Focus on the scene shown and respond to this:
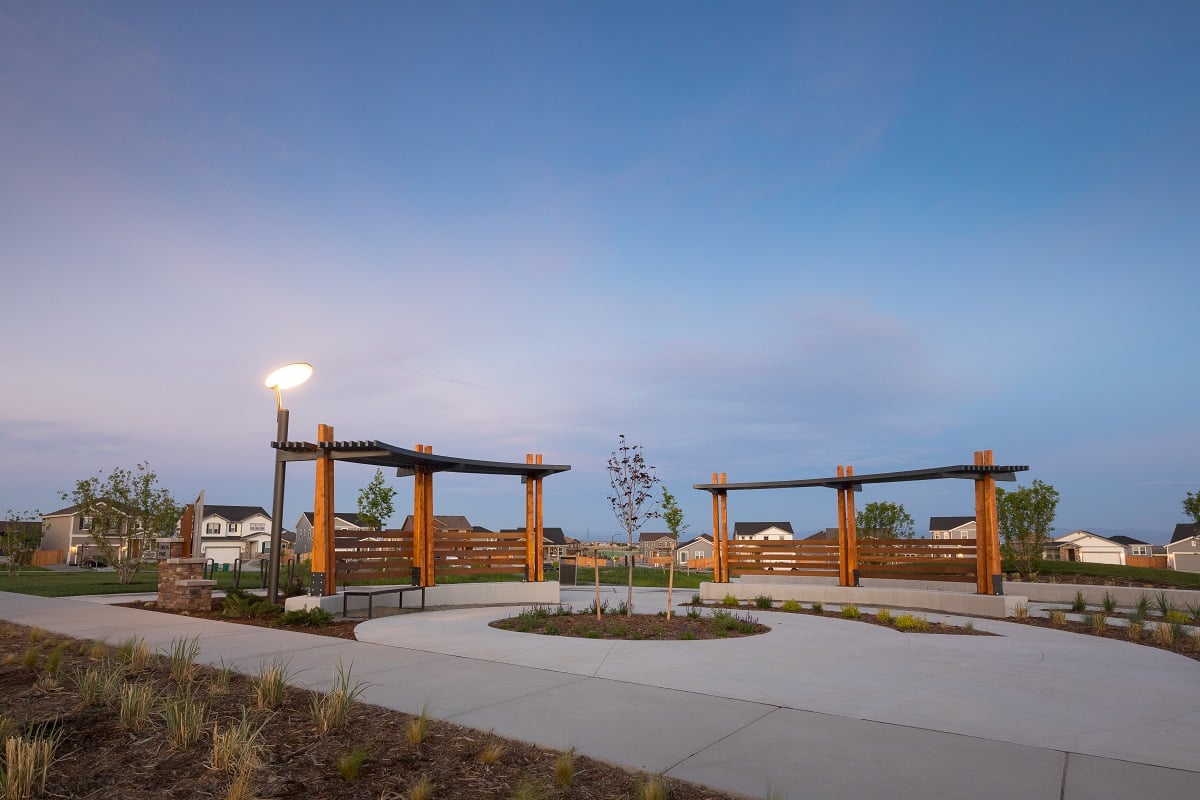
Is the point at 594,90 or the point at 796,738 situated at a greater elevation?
the point at 594,90

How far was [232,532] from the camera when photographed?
66.0 metres

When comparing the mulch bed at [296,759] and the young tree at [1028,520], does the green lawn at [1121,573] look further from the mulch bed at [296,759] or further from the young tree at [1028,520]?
the mulch bed at [296,759]

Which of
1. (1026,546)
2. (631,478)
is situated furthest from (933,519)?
(631,478)

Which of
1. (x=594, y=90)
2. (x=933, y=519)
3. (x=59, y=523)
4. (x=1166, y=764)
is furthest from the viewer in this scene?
(x=933, y=519)

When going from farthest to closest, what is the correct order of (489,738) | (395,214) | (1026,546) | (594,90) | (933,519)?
(933,519)
(1026,546)
(395,214)
(594,90)
(489,738)

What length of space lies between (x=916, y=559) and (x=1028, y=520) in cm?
958

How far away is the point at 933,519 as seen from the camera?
76875 millimetres

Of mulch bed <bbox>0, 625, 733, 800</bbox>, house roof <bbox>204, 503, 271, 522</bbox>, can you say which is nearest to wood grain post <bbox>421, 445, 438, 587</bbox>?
mulch bed <bbox>0, 625, 733, 800</bbox>

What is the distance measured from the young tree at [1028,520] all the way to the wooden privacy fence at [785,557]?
26.6 feet

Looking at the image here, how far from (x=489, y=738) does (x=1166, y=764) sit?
4.53 m

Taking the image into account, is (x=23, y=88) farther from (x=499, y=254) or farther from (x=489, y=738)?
(x=489, y=738)

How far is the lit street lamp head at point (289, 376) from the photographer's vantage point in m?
12.3

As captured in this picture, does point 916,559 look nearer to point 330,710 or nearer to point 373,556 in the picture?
point 373,556

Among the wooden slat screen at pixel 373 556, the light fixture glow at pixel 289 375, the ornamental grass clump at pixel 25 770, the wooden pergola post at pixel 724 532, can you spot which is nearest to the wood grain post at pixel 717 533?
the wooden pergola post at pixel 724 532
